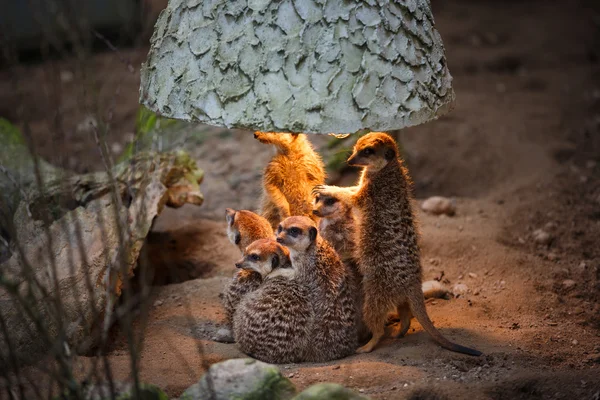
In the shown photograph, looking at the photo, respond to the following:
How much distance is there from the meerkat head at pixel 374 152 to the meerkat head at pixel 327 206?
0.30 meters

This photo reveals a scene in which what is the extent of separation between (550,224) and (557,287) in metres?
0.91

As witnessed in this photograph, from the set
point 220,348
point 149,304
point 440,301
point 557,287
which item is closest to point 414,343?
point 440,301

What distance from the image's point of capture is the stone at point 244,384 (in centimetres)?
288

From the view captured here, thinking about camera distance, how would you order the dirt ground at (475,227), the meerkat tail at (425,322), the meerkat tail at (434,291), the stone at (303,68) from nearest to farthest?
the stone at (303,68), the dirt ground at (475,227), the meerkat tail at (425,322), the meerkat tail at (434,291)

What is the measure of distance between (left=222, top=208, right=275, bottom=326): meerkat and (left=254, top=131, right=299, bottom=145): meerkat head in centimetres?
43

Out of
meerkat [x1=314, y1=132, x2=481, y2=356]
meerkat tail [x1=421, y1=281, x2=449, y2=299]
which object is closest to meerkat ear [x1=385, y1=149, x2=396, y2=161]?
meerkat [x1=314, y1=132, x2=481, y2=356]

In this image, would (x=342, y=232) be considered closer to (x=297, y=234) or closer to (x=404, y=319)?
(x=297, y=234)

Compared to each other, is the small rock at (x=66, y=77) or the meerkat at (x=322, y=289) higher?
the small rock at (x=66, y=77)

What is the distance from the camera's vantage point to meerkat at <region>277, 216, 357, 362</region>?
3572 millimetres

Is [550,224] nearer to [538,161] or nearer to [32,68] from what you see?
[538,161]

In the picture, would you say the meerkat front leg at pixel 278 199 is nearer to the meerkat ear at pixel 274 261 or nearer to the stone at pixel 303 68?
the meerkat ear at pixel 274 261

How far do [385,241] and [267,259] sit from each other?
0.62 m

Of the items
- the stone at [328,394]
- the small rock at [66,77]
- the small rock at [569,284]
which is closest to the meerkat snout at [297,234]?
the stone at [328,394]

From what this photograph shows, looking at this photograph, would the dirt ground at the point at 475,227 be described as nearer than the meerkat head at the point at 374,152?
Yes
